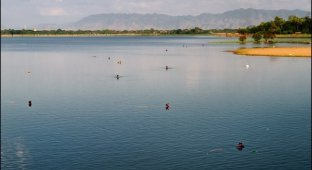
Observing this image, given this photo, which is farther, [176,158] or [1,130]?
[1,130]

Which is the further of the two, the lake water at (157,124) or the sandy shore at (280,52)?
the sandy shore at (280,52)

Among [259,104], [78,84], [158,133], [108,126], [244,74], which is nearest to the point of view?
[158,133]

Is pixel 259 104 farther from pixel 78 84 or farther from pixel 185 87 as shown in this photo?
pixel 78 84

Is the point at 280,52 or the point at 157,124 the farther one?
the point at 280,52

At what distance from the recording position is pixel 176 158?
3975cm

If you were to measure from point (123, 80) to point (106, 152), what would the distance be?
56907 millimetres

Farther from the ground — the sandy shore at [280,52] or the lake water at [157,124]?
the sandy shore at [280,52]

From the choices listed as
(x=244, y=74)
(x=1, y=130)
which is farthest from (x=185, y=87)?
(x=1, y=130)

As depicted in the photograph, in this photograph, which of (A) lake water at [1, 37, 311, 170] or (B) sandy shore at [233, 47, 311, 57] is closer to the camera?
(A) lake water at [1, 37, 311, 170]

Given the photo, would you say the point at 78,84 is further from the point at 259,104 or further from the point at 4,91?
the point at 259,104

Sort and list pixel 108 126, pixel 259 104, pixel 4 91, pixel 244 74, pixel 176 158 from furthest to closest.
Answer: pixel 244 74 → pixel 4 91 → pixel 259 104 → pixel 108 126 → pixel 176 158

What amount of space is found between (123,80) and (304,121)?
5193cm

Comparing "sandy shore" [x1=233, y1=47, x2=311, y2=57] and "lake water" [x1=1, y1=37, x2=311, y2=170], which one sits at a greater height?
"sandy shore" [x1=233, y1=47, x2=311, y2=57]

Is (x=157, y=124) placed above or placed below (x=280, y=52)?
below
